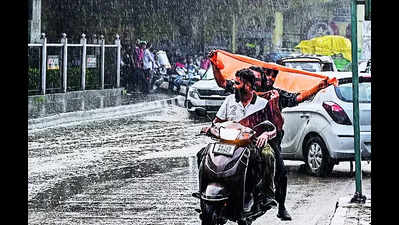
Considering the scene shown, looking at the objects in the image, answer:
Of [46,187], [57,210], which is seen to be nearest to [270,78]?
[57,210]

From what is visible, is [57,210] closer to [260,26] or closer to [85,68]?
[260,26]

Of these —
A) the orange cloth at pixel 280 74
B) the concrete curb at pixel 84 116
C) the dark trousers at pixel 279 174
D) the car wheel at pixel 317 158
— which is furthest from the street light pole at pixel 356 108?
the concrete curb at pixel 84 116

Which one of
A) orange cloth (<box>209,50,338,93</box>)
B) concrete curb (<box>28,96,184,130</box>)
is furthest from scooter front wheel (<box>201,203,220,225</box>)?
concrete curb (<box>28,96,184,130</box>)

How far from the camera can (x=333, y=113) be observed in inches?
241

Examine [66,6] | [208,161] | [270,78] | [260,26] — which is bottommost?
[208,161]

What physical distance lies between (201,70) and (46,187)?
2.44 m

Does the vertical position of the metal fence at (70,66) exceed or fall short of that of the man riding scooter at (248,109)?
it exceeds it

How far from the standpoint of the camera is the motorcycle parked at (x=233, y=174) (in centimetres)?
516

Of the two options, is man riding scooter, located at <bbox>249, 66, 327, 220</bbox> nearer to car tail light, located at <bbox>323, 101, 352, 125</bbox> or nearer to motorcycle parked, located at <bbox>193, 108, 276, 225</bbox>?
motorcycle parked, located at <bbox>193, 108, 276, 225</bbox>

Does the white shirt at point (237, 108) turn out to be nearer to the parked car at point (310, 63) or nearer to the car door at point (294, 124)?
the car door at point (294, 124)

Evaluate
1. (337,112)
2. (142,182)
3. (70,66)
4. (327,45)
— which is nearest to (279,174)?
(327,45)

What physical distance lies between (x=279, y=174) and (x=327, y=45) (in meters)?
0.86

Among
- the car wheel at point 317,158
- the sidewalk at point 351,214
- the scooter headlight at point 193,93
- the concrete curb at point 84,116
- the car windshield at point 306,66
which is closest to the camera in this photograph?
the car windshield at point 306,66

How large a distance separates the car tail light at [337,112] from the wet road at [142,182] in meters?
0.42
